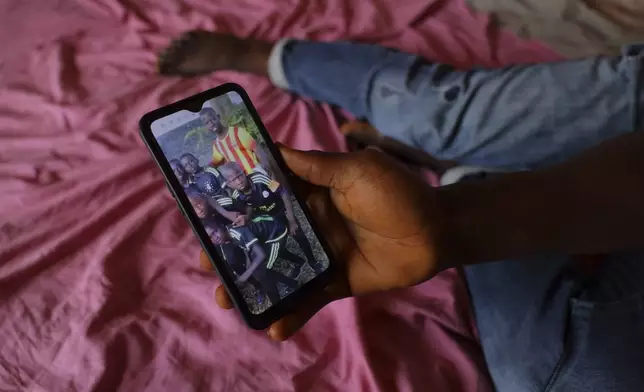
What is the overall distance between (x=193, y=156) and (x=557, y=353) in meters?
0.44

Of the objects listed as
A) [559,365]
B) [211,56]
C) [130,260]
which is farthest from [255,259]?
[211,56]

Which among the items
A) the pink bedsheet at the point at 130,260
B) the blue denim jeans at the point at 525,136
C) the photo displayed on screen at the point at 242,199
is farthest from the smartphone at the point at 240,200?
the blue denim jeans at the point at 525,136

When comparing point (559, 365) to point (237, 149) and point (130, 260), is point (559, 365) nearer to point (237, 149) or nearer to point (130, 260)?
point (237, 149)

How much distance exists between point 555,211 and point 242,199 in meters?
0.31

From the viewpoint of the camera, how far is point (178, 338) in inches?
29.4

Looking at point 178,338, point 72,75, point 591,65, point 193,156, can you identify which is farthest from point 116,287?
point 591,65

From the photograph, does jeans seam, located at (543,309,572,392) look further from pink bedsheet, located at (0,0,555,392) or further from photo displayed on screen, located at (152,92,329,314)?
photo displayed on screen, located at (152,92,329,314)

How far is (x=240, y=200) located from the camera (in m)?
0.66

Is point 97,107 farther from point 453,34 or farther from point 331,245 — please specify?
point 453,34

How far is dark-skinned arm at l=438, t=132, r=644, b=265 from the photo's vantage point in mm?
633

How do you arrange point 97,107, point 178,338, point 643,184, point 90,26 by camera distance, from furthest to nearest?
point 90,26 < point 97,107 < point 178,338 < point 643,184

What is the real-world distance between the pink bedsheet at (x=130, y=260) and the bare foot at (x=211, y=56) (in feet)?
0.06

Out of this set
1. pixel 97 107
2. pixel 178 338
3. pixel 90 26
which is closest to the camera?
pixel 178 338

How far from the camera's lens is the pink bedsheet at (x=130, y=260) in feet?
2.38
